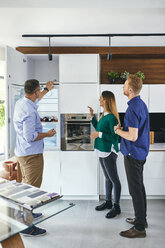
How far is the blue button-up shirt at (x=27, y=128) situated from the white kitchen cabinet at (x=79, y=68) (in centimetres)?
133

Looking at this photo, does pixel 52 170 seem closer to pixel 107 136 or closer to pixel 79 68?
pixel 107 136

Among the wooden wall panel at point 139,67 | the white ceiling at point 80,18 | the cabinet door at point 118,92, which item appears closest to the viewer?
the white ceiling at point 80,18

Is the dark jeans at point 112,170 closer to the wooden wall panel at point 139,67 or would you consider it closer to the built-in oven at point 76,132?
the built-in oven at point 76,132

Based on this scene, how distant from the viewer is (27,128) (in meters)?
2.75

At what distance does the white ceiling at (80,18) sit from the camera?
7.70 feet

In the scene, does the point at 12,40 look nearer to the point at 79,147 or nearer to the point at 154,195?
the point at 79,147

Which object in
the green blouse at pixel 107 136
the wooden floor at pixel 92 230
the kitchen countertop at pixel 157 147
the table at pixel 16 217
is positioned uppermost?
the green blouse at pixel 107 136

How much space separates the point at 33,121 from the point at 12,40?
163 centimetres

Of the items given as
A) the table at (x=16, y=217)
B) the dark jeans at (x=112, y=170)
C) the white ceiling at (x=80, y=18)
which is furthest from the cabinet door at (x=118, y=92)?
the table at (x=16, y=217)

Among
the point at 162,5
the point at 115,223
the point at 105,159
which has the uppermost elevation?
the point at 162,5

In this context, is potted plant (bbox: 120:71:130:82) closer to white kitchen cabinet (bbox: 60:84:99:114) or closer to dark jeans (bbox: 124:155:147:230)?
white kitchen cabinet (bbox: 60:84:99:114)

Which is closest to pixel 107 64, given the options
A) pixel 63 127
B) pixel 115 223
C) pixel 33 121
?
pixel 63 127

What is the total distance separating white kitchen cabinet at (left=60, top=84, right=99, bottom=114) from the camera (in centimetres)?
405

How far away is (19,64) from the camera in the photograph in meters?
3.75
